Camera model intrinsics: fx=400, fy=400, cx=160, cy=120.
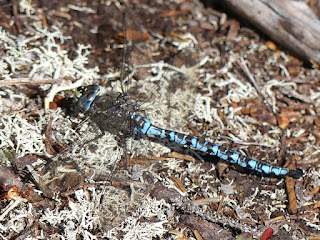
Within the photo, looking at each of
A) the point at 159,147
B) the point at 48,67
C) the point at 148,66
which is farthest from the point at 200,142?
the point at 48,67

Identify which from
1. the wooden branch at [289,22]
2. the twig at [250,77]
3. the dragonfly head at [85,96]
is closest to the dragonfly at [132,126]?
the dragonfly head at [85,96]

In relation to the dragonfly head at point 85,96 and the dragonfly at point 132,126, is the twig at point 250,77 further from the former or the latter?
the dragonfly head at point 85,96

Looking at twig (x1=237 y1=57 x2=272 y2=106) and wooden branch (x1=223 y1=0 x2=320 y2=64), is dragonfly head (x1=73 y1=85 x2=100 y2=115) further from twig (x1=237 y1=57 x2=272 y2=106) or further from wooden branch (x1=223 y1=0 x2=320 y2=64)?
wooden branch (x1=223 y1=0 x2=320 y2=64)

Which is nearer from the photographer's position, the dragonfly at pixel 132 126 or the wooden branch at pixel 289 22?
the dragonfly at pixel 132 126

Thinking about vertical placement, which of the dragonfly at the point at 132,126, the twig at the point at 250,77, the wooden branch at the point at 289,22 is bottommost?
the dragonfly at the point at 132,126

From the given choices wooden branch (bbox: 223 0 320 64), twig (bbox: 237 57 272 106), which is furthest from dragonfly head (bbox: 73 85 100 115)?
wooden branch (bbox: 223 0 320 64)

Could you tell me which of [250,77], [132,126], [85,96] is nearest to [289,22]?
[250,77]
